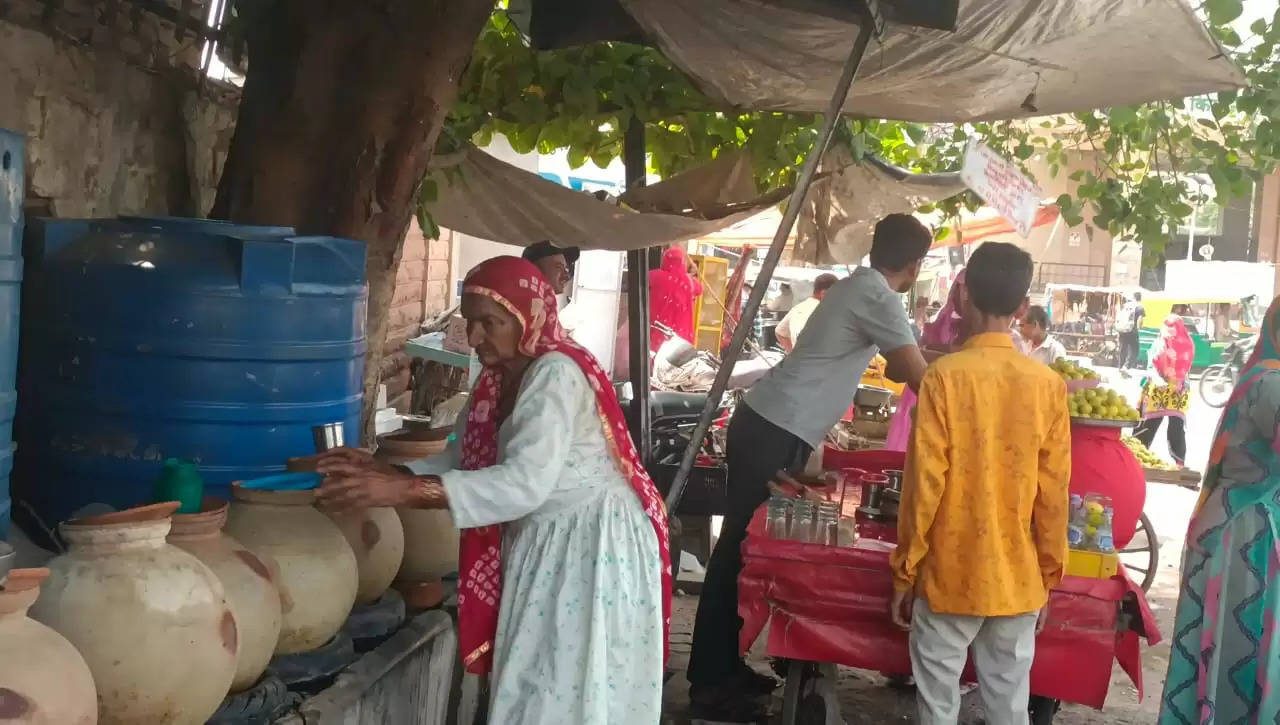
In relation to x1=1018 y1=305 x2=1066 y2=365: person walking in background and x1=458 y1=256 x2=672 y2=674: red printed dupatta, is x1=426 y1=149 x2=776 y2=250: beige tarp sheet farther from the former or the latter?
x1=1018 y1=305 x2=1066 y2=365: person walking in background

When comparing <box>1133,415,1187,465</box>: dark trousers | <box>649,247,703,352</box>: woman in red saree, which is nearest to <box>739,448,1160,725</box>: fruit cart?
<box>649,247,703,352</box>: woman in red saree

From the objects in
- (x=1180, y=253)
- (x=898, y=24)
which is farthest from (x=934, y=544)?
(x=1180, y=253)

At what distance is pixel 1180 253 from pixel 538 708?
107ft

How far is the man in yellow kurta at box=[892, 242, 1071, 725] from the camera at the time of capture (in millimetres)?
3383

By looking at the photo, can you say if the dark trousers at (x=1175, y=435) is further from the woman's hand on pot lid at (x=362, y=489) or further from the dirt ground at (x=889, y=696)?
the woman's hand on pot lid at (x=362, y=489)

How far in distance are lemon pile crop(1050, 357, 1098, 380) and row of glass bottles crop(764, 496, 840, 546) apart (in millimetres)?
1254

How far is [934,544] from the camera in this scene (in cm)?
344

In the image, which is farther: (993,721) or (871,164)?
(871,164)

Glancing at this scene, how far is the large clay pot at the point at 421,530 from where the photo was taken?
3.49m

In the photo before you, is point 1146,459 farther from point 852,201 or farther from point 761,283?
point 761,283

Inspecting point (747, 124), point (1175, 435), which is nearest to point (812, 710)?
point (747, 124)

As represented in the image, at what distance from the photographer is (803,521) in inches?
150

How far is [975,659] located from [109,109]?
3.15 metres

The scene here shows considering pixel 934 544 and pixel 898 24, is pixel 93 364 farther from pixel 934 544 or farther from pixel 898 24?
pixel 898 24
